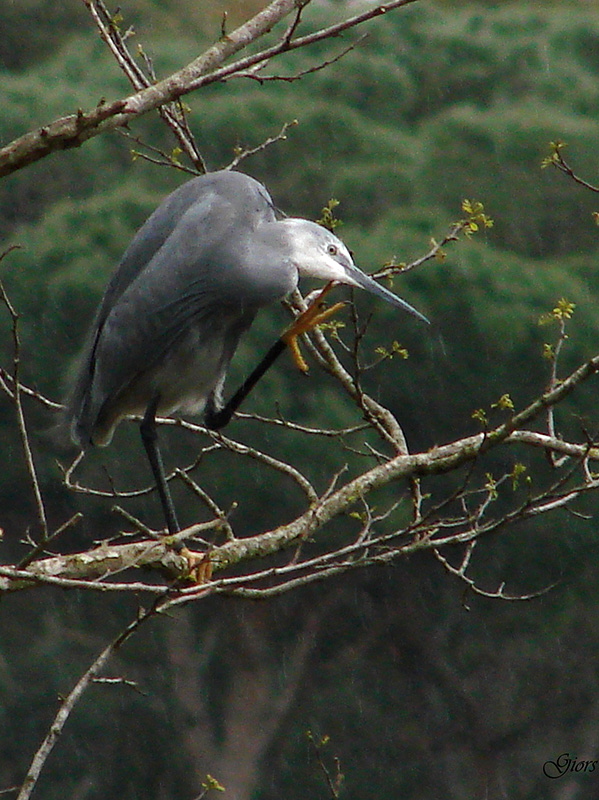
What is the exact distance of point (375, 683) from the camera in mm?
7371

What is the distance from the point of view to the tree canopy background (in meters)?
6.76

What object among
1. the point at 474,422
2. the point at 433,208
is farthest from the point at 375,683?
the point at 433,208

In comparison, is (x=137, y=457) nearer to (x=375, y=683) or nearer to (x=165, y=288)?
(x=375, y=683)

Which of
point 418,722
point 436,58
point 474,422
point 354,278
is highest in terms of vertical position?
point 354,278

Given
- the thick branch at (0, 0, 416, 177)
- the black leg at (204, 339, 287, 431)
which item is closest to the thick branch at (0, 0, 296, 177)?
the thick branch at (0, 0, 416, 177)

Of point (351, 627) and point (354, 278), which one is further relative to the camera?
point (351, 627)

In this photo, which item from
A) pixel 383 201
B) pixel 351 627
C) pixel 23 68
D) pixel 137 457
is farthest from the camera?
pixel 23 68

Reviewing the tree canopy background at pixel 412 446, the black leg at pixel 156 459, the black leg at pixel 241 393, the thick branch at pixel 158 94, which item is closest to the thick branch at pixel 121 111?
the thick branch at pixel 158 94

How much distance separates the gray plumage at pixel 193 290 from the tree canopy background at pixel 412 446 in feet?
11.1

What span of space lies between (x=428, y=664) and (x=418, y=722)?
0.40 meters

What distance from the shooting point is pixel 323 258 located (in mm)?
2850


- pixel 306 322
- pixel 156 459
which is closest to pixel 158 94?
pixel 306 322

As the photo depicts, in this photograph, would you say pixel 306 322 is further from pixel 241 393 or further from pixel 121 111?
pixel 121 111

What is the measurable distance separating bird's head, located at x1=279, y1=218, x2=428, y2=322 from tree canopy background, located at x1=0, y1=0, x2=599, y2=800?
3.72 metres
